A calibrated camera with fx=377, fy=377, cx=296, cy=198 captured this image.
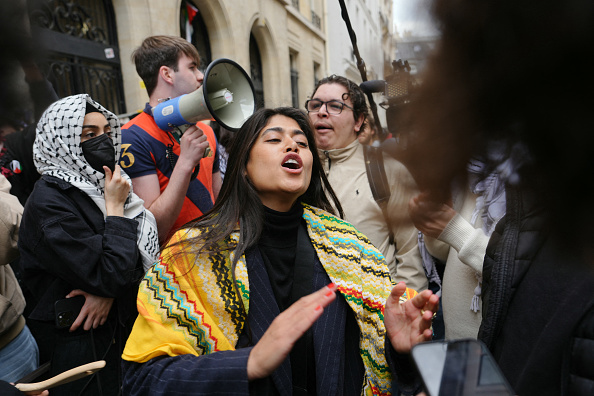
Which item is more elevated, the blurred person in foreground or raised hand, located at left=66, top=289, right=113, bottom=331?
the blurred person in foreground

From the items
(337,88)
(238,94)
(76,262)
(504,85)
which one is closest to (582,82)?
(504,85)

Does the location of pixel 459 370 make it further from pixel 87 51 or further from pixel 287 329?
pixel 87 51

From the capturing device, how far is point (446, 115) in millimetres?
367

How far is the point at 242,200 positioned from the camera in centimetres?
146

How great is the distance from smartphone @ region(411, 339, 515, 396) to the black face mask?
1685 millimetres

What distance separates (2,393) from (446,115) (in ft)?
4.13

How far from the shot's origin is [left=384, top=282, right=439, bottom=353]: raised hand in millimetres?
1030

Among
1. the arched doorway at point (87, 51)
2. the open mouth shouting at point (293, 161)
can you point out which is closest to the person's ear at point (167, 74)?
the open mouth shouting at point (293, 161)

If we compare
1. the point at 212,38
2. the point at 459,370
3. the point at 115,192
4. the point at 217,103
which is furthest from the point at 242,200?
the point at 212,38

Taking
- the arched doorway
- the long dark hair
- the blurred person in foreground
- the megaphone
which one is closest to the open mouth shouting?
the long dark hair

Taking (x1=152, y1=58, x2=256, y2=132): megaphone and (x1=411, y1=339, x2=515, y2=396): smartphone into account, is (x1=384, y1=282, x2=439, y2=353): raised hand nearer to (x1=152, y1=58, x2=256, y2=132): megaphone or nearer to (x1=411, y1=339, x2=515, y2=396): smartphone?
(x1=411, y1=339, x2=515, y2=396): smartphone

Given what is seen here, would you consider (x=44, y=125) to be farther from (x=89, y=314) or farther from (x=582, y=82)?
(x=582, y=82)

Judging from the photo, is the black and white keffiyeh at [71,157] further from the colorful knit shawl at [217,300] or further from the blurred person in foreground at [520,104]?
the blurred person in foreground at [520,104]

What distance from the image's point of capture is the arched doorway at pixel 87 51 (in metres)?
4.61
